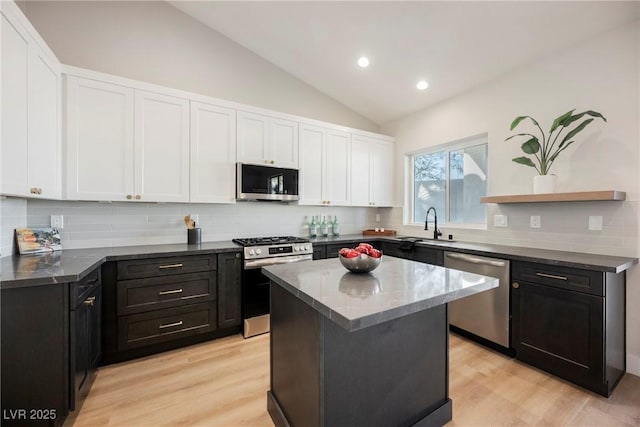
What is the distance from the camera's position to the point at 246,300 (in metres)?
2.71

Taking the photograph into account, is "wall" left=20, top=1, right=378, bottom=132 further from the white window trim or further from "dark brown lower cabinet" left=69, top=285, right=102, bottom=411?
"dark brown lower cabinet" left=69, top=285, right=102, bottom=411

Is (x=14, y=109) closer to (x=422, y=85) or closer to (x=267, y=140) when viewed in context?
(x=267, y=140)

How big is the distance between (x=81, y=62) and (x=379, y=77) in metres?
3.06

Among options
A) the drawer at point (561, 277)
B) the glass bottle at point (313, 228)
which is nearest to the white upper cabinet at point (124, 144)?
the glass bottle at point (313, 228)

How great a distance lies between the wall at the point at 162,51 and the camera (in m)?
2.53

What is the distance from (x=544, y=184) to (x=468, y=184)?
1020mm

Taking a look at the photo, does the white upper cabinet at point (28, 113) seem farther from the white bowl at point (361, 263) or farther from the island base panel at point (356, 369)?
the white bowl at point (361, 263)

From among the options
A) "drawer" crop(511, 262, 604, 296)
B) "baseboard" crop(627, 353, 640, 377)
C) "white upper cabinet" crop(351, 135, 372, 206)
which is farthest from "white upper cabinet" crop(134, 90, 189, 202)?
"baseboard" crop(627, 353, 640, 377)

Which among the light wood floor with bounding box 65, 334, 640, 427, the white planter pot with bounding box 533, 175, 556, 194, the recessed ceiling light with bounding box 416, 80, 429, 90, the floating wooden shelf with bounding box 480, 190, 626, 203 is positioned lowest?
the light wood floor with bounding box 65, 334, 640, 427

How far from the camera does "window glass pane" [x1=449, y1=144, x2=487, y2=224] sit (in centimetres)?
324

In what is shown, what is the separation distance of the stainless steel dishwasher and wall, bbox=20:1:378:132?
107 inches

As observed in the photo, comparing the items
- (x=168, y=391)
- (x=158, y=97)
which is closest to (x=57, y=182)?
(x=158, y=97)

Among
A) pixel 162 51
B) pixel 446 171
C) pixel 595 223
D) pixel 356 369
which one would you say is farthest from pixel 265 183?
pixel 595 223

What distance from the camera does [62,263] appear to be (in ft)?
6.04
